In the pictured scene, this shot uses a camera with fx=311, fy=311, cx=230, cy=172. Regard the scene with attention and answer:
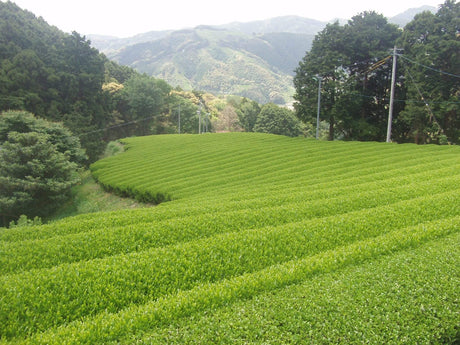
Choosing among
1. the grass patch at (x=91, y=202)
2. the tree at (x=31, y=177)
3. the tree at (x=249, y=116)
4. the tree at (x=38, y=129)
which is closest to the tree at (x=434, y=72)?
the grass patch at (x=91, y=202)

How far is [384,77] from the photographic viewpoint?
34219 millimetres

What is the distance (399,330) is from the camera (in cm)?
354

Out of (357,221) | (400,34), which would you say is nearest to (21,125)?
(357,221)

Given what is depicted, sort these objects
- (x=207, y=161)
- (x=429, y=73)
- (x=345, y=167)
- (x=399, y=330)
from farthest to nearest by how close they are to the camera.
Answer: (x=429, y=73), (x=207, y=161), (x=345, y=167), (x=399, y=330)

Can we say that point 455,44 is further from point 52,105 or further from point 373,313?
point 52,105

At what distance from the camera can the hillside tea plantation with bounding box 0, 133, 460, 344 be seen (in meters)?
3.62

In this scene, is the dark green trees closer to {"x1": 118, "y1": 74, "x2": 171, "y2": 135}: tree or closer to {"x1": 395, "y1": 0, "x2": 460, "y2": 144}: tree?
{"x1": 395, "y1": 0, "x2": 460, "y2": 144}: tree

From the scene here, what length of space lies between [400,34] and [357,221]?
33.7 metres

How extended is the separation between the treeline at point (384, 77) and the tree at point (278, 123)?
27.3 m

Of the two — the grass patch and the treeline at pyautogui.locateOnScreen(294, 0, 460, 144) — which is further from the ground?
the treeline at pyautogui.locateOnScreen(294, 0, 460, 144)

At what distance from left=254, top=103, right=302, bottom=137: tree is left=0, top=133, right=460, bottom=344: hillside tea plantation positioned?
57008mm

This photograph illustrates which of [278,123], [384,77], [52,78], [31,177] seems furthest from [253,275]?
[278,123]

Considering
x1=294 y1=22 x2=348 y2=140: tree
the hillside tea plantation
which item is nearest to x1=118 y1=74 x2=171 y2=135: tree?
x1=294 y1=22 x2=348 y2=140: tree

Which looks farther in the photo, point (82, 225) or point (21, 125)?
point (21, 125)
